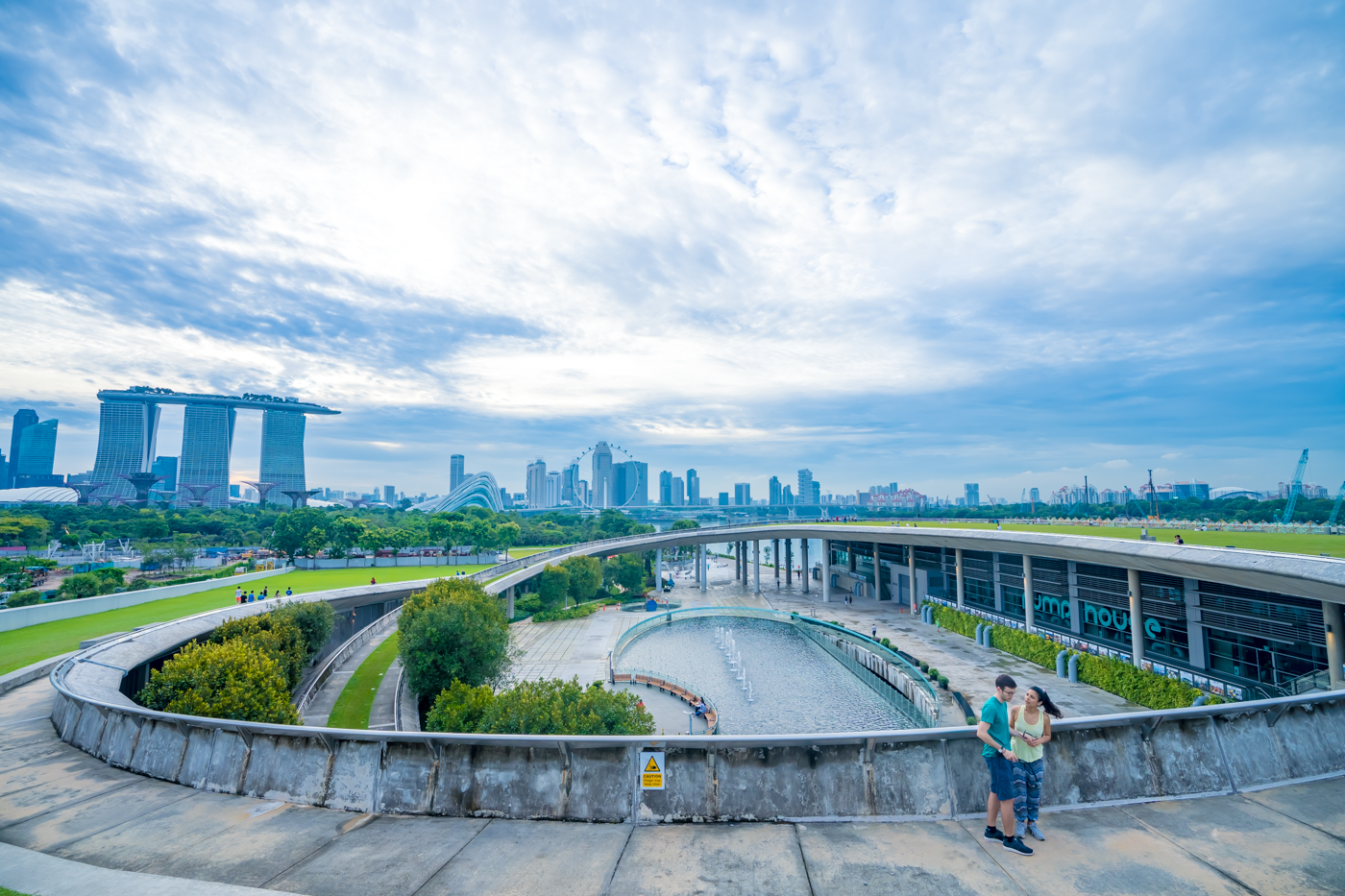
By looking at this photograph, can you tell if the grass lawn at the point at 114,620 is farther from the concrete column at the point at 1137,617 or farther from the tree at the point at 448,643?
the concrete column at the point at 1137,617

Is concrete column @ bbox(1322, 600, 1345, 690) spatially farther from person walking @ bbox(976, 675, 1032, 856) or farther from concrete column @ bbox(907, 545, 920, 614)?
concrete column @ bbox(907, 545, 920, 614)

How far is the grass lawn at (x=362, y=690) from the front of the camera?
74.5ft

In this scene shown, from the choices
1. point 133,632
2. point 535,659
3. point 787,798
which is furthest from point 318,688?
point 787,798

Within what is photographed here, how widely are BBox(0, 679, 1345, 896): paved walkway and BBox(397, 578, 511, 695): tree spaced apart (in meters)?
19.7

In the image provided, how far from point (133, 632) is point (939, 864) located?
3141 centimetres

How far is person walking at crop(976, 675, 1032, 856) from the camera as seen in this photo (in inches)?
252

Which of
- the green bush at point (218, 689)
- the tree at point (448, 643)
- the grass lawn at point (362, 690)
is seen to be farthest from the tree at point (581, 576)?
the green bush at point (218, 689)

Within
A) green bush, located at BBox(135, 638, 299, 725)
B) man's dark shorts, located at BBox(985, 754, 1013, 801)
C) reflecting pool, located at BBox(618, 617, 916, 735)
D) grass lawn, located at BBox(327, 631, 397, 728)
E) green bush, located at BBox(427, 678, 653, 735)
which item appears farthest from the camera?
reflecting pool, located at BBox(618, 617, 916, 735)

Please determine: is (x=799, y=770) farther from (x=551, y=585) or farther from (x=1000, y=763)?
(x=551, y=585)

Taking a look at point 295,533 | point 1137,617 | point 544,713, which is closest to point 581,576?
point 295,533

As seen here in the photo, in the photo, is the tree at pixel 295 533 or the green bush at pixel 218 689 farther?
the tree at pixel 295 533

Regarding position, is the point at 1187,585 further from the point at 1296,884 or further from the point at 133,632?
the point at 133,632

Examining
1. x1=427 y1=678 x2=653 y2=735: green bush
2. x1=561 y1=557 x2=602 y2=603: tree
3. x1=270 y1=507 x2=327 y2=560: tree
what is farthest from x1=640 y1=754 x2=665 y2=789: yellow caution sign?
x1=270 y1=507 x2=327 y2=560: tree

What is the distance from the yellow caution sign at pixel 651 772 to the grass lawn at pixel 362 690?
1951 cm
